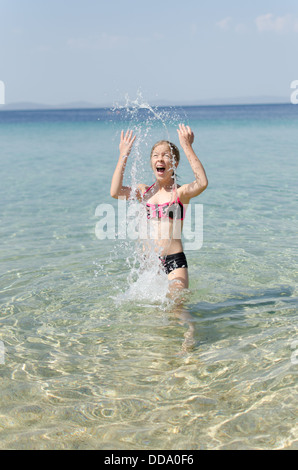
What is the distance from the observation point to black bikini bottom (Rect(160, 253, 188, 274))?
4824mm

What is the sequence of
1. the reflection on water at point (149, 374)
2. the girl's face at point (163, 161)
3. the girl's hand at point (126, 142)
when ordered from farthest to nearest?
the girl's face at point (163, 161) → the girl's hand at point (126, 142) → the reflection on water at point (149, 374)

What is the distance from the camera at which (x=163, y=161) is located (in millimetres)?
4738

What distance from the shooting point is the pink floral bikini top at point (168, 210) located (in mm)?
4801

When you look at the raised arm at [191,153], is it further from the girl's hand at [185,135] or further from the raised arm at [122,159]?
the raised arm at [122,159]

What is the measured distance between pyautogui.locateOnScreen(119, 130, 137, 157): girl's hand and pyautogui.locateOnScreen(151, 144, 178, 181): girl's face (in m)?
0.32

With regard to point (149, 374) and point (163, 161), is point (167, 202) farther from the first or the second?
point (149, 374)

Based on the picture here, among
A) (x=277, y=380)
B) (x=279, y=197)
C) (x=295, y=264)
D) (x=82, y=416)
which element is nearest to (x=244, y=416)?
(x=277, y=380)

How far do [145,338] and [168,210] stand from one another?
1.35 metres

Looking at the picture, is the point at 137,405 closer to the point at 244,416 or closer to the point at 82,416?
the point at 82,416

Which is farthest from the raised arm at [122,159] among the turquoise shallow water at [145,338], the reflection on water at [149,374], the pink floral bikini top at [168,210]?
the reflection on water at [149,374]

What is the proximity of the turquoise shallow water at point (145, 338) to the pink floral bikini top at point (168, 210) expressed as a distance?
0.45 metres

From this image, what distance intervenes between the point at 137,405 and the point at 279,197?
7765 mm

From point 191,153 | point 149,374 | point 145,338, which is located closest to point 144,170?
point 191,153

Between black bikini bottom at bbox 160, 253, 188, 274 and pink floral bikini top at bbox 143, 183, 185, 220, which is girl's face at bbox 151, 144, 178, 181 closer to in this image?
pink floral bikini top at bbox 143, 183, 185, 220
